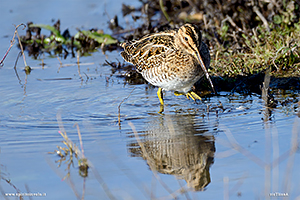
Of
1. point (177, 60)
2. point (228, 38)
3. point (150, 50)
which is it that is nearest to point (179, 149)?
point (177, 60)

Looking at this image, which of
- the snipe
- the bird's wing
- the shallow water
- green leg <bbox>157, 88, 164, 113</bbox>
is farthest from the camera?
the bird's wing

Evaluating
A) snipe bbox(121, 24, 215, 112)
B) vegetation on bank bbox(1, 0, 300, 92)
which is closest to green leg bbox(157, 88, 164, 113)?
snipe bbox(121, 24, 215, 112)

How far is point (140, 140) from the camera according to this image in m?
5.07

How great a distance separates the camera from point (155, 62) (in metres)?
6.46

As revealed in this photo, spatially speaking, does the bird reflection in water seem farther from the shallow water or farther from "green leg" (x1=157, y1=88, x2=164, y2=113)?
"green leg" (x1=157, y1=88, x2=164, y2=113)

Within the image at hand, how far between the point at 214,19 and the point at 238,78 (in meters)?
2.34

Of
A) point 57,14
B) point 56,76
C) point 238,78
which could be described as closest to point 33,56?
point 56,76

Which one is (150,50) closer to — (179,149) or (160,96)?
(160,96)

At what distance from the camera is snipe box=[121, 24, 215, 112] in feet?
19.7

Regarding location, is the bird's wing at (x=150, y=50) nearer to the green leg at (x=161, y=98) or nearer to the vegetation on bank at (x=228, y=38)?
the green leg at (x=161, y=98)

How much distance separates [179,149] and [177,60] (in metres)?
1.76

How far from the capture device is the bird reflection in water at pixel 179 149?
4.27 meters

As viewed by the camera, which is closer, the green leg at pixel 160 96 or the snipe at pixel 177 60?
the snipe at pixel 177 60

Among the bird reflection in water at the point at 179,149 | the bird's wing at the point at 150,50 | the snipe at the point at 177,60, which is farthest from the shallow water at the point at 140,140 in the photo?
the bird's wing at the point at 150,50
